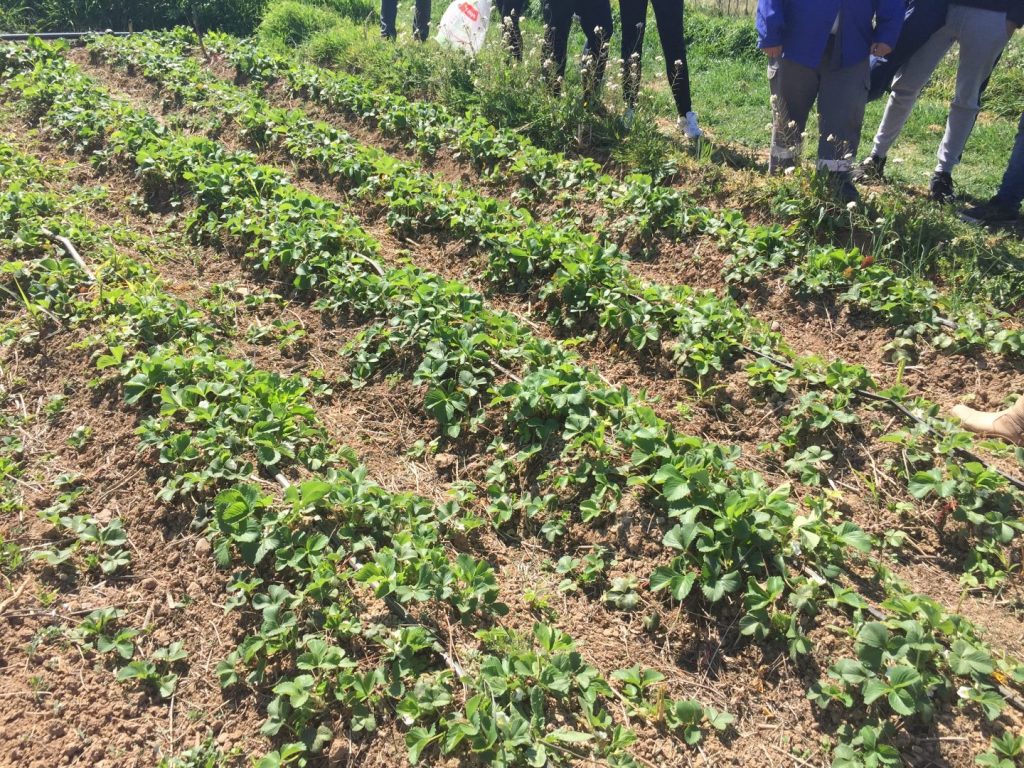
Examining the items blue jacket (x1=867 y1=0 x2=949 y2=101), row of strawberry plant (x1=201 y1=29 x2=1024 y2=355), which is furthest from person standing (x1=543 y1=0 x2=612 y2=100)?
blue jacket (x1=867 y1=0 x2=949 y2=101)

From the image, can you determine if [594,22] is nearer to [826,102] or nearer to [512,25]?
[512,25]

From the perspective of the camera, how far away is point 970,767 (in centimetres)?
214

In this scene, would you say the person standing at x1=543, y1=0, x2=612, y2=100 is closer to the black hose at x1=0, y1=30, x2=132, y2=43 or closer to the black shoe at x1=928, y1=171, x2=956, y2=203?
the black shoe at x1=928, y1=171, x2=956, y2=203

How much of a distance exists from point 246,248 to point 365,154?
1.52m

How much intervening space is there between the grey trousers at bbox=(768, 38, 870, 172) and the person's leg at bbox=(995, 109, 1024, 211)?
106cm

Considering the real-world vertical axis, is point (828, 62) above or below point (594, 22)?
below

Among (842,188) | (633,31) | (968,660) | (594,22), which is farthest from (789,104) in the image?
(968,660)

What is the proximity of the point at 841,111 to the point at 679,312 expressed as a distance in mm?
2184

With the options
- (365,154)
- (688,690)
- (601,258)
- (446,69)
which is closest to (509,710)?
(688,690)

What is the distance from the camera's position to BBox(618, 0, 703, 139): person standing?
6.06 meters

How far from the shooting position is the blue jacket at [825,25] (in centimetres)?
455

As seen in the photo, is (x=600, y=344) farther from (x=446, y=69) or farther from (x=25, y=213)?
(x=446, y=69)

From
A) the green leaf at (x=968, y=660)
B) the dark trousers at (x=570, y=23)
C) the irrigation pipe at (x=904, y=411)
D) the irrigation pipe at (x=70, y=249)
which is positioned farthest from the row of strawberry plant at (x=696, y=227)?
the irrigation pipe at (x=70, y=249)

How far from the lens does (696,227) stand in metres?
4.73
